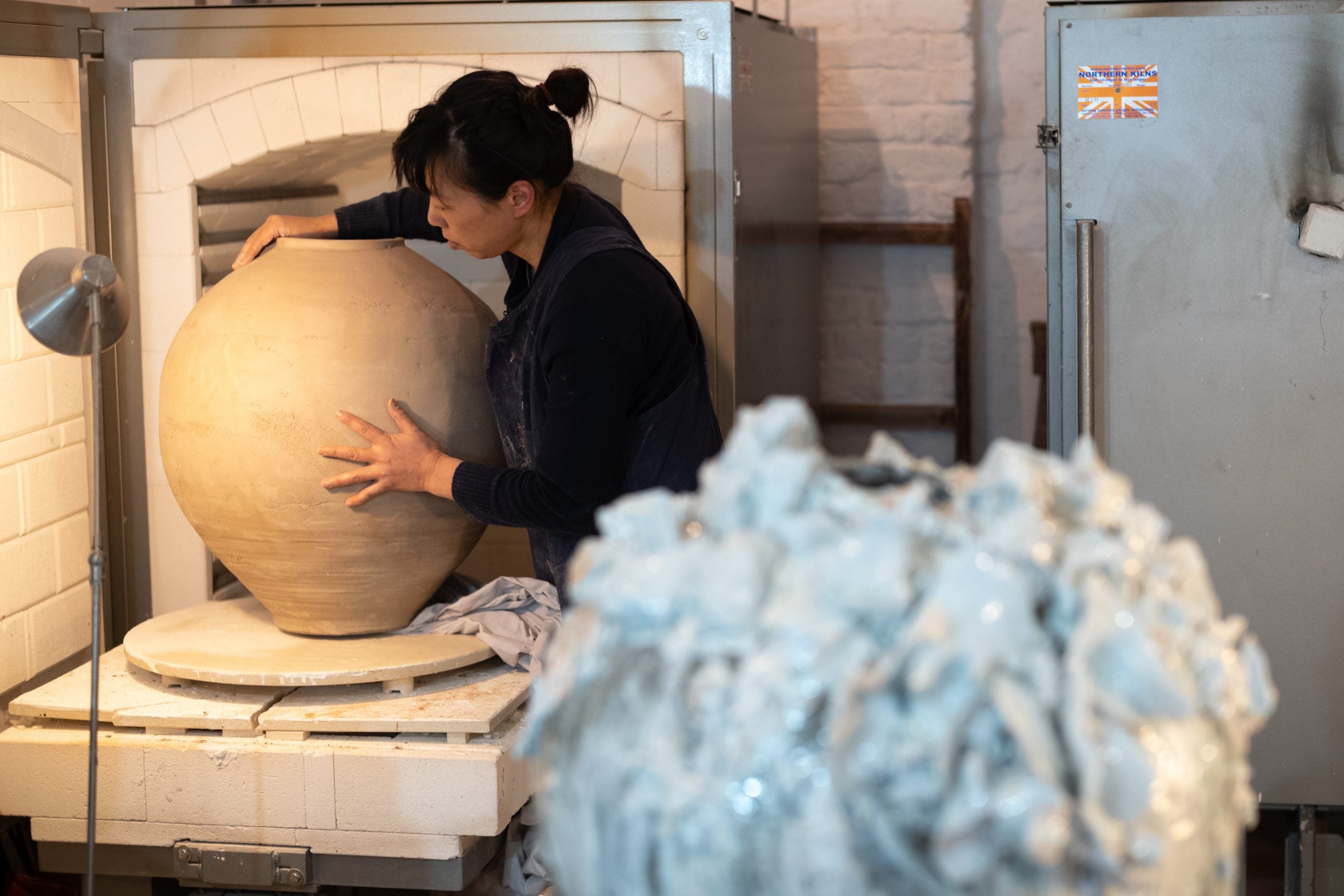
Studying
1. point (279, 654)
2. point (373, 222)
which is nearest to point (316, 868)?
point (279, 654)

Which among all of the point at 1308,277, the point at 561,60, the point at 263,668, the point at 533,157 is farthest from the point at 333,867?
the point at 1308,277

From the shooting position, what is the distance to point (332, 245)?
213 centimetres

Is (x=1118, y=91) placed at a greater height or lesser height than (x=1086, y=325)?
greater

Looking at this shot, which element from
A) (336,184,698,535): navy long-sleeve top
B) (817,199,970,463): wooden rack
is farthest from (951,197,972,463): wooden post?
(336,184,698,535): navy long-sleeve top

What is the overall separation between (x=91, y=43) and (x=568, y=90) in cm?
104

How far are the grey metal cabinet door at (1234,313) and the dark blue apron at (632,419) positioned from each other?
805 millimetres

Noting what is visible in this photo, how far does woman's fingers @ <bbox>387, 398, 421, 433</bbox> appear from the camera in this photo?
2.00 m

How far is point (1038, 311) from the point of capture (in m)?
3.82

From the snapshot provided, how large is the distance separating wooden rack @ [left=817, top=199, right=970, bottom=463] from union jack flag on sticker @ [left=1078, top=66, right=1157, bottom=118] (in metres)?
1.38

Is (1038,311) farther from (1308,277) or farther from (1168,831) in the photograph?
(1168,831)

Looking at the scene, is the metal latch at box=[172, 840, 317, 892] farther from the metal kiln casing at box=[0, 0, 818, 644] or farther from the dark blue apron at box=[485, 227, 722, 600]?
the metal kiln casing at box=[0, 0, 818, 644]

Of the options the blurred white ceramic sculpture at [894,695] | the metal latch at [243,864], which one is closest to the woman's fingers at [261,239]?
the metal latch at [243,864]

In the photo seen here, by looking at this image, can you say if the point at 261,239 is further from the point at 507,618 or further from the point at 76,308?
the point at 507,618

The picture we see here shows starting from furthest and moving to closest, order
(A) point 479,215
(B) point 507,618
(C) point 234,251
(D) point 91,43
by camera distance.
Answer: (C) point 234,251, (D) point 91,43, (B) point 507,618, (A) point 479,215
